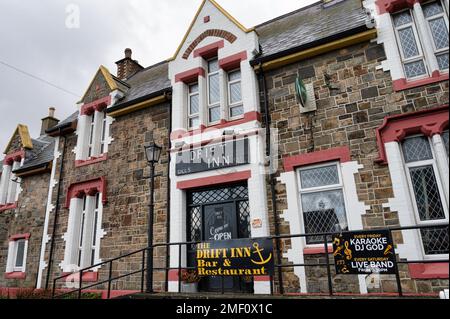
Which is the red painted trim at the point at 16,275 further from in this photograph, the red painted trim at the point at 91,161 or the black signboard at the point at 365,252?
the black signboard at the point at 365,252

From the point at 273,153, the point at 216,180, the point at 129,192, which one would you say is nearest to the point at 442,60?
the point at 273,153

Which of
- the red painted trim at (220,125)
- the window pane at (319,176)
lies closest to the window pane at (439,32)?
the window pane at (319,176)

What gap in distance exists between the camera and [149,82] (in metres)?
12.2

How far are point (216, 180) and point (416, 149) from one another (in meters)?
4.76

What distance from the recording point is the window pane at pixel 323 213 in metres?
6.89

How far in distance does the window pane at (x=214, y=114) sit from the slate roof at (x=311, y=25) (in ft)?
6.50

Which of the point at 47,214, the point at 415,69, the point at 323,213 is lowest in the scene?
the point at 323,213

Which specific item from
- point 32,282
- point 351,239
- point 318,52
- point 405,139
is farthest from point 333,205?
point 32,282

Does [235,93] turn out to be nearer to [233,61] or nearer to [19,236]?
[233,61]

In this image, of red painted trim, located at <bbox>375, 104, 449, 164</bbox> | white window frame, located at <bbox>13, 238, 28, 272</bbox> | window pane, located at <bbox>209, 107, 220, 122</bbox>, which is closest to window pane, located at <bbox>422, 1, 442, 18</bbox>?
red painted trim, located at <bbox>375, 104, 449, 164</bbox>

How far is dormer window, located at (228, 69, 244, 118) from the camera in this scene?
8.89m

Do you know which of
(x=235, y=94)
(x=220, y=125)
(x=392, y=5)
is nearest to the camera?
(x=392, y=5)

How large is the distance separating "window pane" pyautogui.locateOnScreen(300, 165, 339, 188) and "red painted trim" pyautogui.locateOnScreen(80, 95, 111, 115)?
7.99 meters
